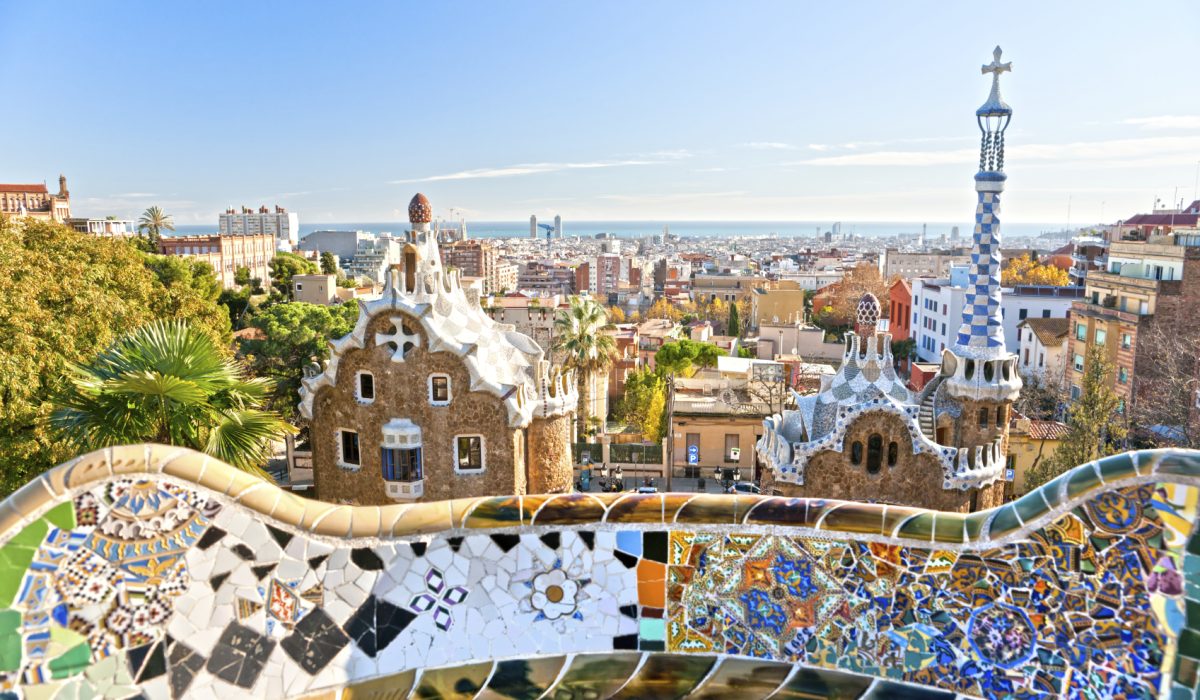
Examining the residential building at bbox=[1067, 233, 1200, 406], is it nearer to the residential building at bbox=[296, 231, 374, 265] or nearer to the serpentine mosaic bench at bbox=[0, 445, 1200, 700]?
the serpentine mosaic bench at bbox=[0, 445, 1200, 700]

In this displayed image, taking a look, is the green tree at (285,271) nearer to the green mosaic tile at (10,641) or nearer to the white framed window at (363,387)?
the white framed window at (363,387)

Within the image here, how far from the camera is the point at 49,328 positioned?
13.0m

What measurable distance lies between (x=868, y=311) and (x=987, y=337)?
6.27ft

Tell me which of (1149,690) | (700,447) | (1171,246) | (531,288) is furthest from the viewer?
(531,288)

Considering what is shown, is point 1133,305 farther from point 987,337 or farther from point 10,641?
point 10,641

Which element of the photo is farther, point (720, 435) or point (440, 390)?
point (720, 435)

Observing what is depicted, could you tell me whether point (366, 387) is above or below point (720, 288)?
above

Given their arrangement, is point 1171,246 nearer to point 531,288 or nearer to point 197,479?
point 197,479

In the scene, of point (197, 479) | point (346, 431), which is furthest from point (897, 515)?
Result: point (346, 431)

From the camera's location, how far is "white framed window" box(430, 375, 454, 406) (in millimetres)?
14758

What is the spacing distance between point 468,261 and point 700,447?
352ft

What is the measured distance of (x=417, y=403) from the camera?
48.4 ft

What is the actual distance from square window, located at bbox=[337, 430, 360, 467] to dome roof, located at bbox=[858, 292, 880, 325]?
350 inches

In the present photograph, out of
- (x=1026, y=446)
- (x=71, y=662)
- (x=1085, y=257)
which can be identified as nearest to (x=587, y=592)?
(x=71, y=662)
